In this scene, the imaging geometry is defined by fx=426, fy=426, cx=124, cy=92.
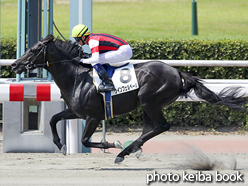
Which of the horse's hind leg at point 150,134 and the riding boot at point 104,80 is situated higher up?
the riding boot at point 104,80

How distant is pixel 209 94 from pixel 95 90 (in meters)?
1.45

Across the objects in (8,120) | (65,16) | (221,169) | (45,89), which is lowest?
(221,169)

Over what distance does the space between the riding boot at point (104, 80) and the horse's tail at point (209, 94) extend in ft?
3.05

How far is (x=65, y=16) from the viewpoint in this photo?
85.5 feet

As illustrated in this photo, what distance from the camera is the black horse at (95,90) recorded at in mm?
5215

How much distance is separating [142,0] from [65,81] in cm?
2796

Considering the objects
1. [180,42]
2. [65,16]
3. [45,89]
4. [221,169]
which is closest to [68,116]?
[45,89]

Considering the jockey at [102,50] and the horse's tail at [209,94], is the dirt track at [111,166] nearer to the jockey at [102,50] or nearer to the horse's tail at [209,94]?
the horse's tail at [209,94]

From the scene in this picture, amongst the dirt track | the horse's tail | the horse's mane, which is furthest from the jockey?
the dirt track

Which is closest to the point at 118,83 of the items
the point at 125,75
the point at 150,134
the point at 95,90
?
the point at 125,75

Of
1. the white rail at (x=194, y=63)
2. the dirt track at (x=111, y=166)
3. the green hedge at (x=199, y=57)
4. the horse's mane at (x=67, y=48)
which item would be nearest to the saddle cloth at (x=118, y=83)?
the horse's mane at (x=67, y=48)

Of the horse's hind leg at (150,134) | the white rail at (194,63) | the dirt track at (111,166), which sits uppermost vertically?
the white rail at (194,63)

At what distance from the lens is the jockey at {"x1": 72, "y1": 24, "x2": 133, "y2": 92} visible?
5.12 metres

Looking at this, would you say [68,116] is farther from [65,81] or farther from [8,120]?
[8,120]
